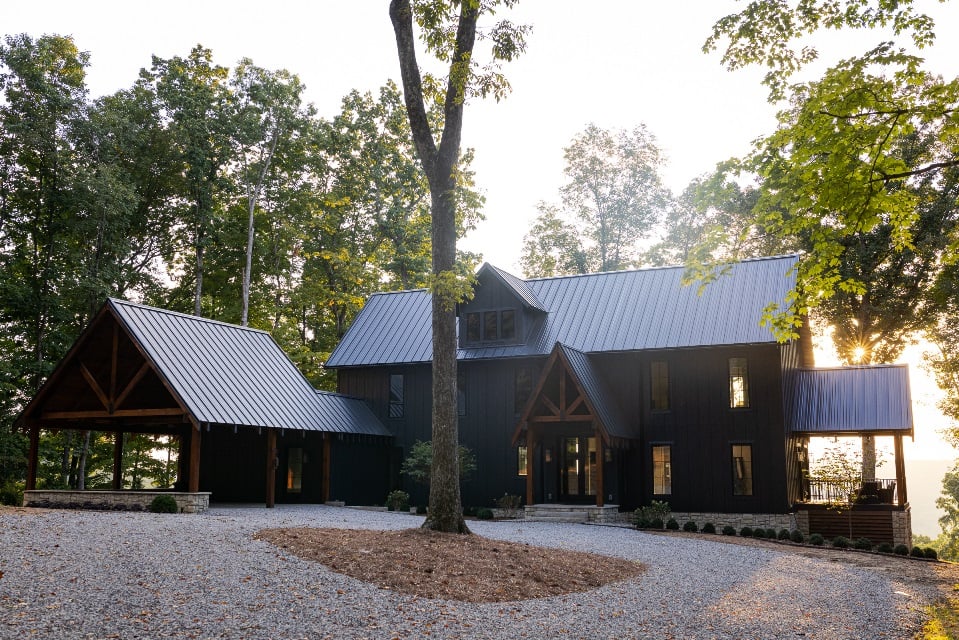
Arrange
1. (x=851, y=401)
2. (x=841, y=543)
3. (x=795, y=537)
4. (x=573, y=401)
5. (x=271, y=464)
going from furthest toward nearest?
1. (x=851, y=401)
2. (x=573, y=401)
3. (x=271, y=464)
4. (x=795, y=537)
5. (x=841, y=543)

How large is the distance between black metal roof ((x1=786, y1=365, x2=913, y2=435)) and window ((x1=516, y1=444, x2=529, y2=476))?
7.83m

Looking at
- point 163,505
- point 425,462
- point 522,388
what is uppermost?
point 522,388

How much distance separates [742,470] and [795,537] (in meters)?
2.80

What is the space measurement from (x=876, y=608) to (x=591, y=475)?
13.6 meters

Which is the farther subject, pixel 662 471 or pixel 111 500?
pixel 662 471

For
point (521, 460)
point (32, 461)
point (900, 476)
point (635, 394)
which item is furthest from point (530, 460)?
point (32, 461)

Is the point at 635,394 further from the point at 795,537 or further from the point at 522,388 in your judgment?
the point at 795,537

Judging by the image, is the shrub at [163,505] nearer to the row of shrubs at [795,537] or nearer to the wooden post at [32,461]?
the wooden post at [32,461]

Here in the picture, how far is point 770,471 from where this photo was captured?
22531 millimetres

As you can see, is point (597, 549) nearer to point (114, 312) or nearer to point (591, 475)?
point (591, 475)

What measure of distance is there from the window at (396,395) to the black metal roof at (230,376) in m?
1.30

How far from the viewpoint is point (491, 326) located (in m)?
26.8

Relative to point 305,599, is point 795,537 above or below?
below

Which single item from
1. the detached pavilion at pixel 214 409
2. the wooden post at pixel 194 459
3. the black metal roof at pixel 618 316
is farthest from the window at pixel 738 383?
the wooden post at pixel 194 459
